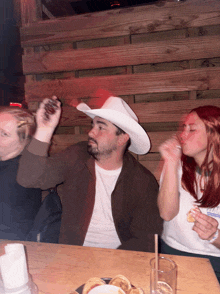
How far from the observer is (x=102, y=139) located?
215 cm

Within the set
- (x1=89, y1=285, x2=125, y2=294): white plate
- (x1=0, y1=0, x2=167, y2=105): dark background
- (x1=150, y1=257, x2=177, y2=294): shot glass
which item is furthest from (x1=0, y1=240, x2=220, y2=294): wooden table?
(x1=0, y1=0, x2=167, y2=105): dark background

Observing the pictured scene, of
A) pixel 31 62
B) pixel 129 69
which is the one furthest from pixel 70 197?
pixel 31 62

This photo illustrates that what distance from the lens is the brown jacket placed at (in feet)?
6.37

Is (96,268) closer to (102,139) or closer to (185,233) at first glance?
(185,233)

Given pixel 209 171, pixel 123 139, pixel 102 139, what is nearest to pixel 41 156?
pixel 102 139

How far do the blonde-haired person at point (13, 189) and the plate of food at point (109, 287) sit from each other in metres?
1.22

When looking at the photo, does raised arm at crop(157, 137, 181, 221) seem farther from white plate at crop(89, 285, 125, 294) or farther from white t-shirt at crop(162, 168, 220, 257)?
white plate at crop(89, 285, 125, 294)

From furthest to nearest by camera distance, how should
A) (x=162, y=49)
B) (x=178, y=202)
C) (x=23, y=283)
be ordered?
(x=162, y=49) < (x=178, y=202) < (x=23, y=283)

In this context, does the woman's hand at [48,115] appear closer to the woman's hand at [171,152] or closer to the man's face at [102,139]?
the man's face at [102,139]

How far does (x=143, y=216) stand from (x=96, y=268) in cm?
94

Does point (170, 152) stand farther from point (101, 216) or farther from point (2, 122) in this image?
point (2, 122)

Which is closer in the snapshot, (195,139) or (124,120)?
(195,139)

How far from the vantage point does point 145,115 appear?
2.36m

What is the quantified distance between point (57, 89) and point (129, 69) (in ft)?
2.86
